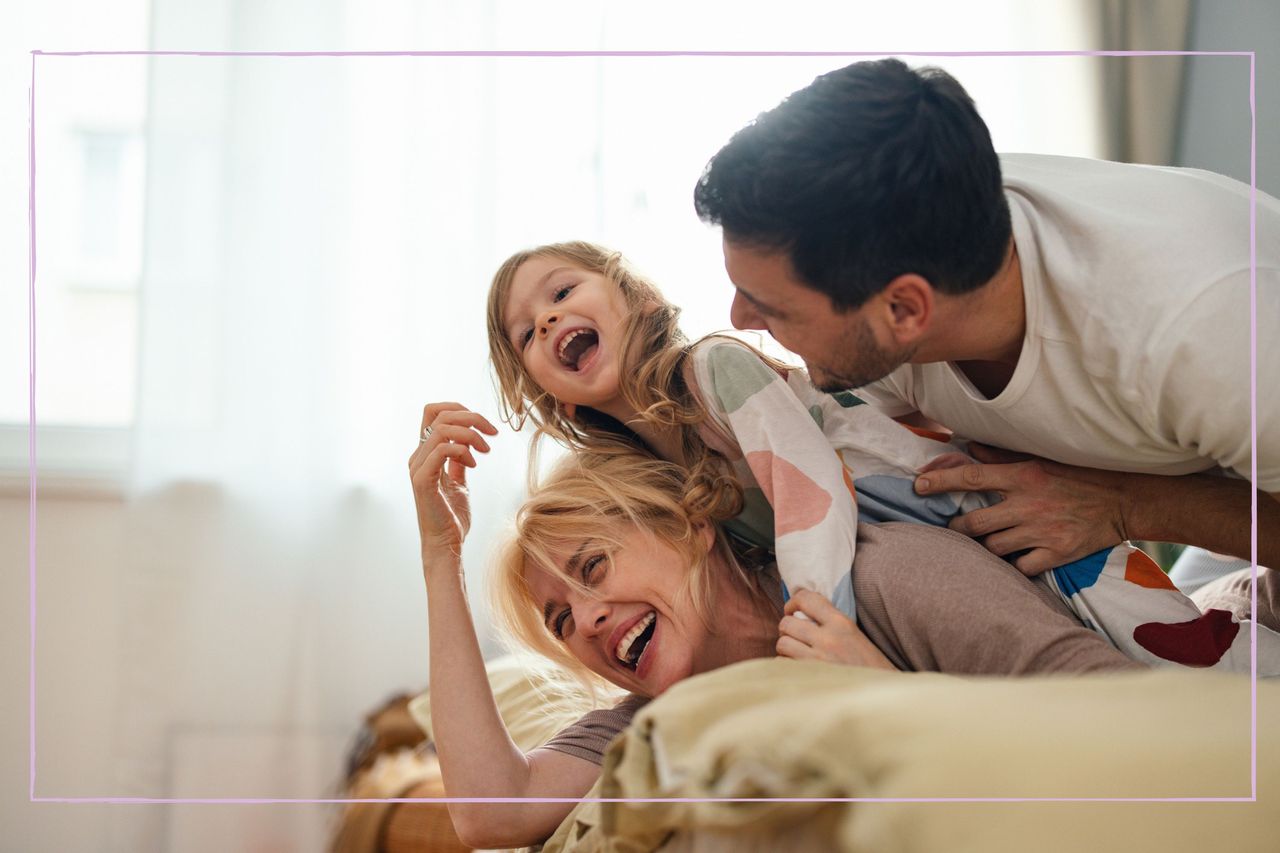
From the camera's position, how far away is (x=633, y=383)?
102cm

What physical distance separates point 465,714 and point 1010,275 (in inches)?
24.4

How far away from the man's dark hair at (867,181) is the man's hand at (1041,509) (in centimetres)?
24

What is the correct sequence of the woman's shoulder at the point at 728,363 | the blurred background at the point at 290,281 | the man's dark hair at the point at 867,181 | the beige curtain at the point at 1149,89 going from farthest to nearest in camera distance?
1. the blurred background at the point at 290,281
2. the beige curtain at the point at 1149,89
3. the woman's shoulder at the point at 728,363
4. the man's dark hair at the point at 867,181

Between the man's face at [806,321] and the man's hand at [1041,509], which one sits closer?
→ the man's face at [806,321]

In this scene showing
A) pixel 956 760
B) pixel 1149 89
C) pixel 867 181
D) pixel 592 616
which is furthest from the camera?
pixel 1149 89

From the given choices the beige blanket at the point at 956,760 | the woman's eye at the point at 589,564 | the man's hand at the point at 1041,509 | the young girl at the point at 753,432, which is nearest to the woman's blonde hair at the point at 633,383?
the young girl at the point at 753,432

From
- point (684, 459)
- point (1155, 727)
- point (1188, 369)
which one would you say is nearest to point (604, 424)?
point (684, 459)

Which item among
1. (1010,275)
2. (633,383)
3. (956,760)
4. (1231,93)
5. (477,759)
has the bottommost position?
(477,759)

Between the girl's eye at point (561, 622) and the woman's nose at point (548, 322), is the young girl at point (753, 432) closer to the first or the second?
the woman's nose at point (548, 322)

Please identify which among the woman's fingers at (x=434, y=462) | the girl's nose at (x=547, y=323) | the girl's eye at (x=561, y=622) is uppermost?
the girl's nose at (x=547, y=323)

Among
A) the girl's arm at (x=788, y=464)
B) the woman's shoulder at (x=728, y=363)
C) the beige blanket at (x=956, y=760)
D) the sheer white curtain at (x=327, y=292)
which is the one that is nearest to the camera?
the beige blanket at (x=956, y=760)

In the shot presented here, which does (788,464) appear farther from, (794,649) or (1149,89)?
(1149,89)

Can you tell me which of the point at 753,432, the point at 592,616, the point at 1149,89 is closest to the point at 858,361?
the point at 753,432

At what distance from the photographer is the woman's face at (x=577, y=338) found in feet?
3.36
